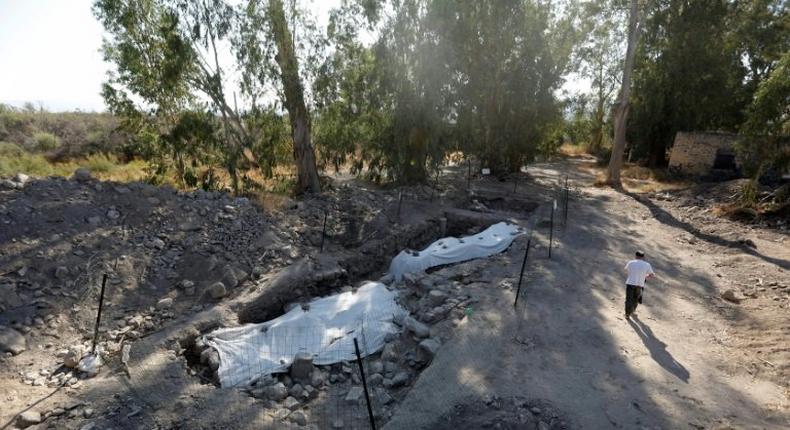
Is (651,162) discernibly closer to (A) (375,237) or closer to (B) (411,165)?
(B) (411,165)

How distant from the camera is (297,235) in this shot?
1052cm

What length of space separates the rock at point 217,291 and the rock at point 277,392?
9.08 feet

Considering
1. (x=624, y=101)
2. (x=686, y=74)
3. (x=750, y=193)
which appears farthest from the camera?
(x=686, y=74)

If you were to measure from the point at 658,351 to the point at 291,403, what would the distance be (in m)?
5.37

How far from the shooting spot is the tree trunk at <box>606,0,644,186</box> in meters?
17.2

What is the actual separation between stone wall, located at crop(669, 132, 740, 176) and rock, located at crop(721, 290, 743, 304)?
571 inches

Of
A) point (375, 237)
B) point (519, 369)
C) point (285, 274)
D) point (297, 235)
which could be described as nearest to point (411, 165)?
point (375, 237)

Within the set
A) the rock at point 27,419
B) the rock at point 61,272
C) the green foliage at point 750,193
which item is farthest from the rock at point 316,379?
the green foliage at point 750,193

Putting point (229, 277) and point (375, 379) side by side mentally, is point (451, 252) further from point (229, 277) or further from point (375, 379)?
point (229, 277)

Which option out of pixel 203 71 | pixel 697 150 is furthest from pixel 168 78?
pixel 697 150

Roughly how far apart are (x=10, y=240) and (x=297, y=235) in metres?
5.35

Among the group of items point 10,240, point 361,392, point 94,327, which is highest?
point 10,240

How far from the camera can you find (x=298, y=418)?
4930mm

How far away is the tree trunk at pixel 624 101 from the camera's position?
17188 mm
